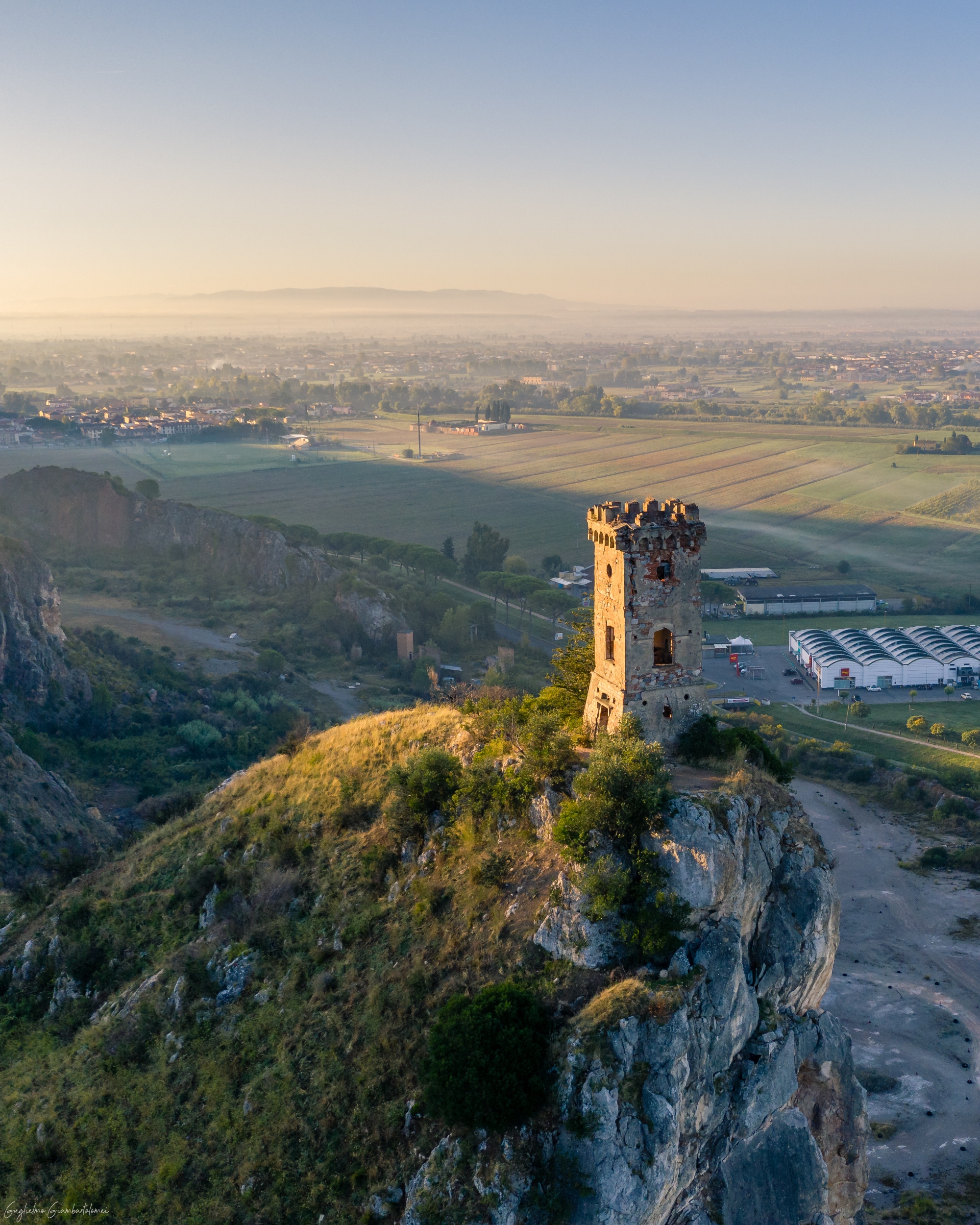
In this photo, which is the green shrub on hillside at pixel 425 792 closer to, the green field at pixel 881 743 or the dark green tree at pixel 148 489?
the green field at pixel 881 743

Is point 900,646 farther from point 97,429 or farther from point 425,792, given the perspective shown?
point 97,429

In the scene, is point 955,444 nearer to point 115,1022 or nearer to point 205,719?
point 205,719

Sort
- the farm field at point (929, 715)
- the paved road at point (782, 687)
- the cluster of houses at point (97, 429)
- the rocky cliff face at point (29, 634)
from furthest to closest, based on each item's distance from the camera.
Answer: the cluster of houses at point (97, 429) < the paved road at point (782, 687) < the farm field at point (929, 715) < the rocky cliff face at point (29, 634)

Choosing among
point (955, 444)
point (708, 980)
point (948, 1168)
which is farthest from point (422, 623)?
point (955, 444)

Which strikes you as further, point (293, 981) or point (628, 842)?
point (293, 981)

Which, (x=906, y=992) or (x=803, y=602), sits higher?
(x=803, y=602)

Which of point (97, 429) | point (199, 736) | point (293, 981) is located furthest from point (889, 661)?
point (97, 429)

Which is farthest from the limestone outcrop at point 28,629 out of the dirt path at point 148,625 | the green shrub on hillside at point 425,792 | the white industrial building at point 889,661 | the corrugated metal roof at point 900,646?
the corrugated metal roof at point 900,646
